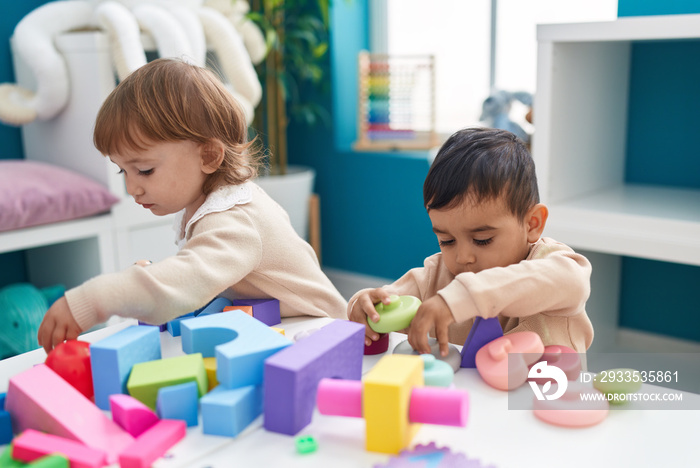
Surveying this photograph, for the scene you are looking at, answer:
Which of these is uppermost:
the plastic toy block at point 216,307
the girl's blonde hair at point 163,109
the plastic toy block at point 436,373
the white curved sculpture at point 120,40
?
the white curved sculpture at point 120,40

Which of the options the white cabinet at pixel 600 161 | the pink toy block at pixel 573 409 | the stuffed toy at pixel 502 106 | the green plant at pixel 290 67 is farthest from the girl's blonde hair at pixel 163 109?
the green plant at pixel 290 67

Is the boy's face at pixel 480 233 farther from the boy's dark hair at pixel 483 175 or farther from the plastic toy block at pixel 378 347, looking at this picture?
the plastic toy block at pixel 378 347

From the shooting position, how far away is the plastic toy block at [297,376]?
0.56m

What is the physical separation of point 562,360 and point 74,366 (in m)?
0.49

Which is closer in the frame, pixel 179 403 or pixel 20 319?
pixel 179 403

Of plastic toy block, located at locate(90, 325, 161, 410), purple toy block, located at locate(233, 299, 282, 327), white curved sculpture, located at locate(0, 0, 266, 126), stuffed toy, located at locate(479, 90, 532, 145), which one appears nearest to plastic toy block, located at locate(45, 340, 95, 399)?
plastic toy block, located at locate(90, 325, 161, 410)

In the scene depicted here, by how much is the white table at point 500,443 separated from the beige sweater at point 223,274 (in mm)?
214

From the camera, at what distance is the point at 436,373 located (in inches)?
23.9

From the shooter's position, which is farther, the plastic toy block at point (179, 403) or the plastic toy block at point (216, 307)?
the plastic toy block at point (216, 307)

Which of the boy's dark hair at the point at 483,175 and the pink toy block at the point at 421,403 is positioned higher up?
the boy's dark hair at the point at 483,175

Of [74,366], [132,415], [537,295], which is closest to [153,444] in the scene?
[132,415]

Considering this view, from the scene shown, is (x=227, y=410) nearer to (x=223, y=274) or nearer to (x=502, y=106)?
(x=223, y=274)

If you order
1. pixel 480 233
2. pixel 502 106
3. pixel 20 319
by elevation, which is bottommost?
pixel 20 319

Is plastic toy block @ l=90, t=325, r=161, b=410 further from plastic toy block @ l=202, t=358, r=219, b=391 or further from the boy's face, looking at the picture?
the boy's face
